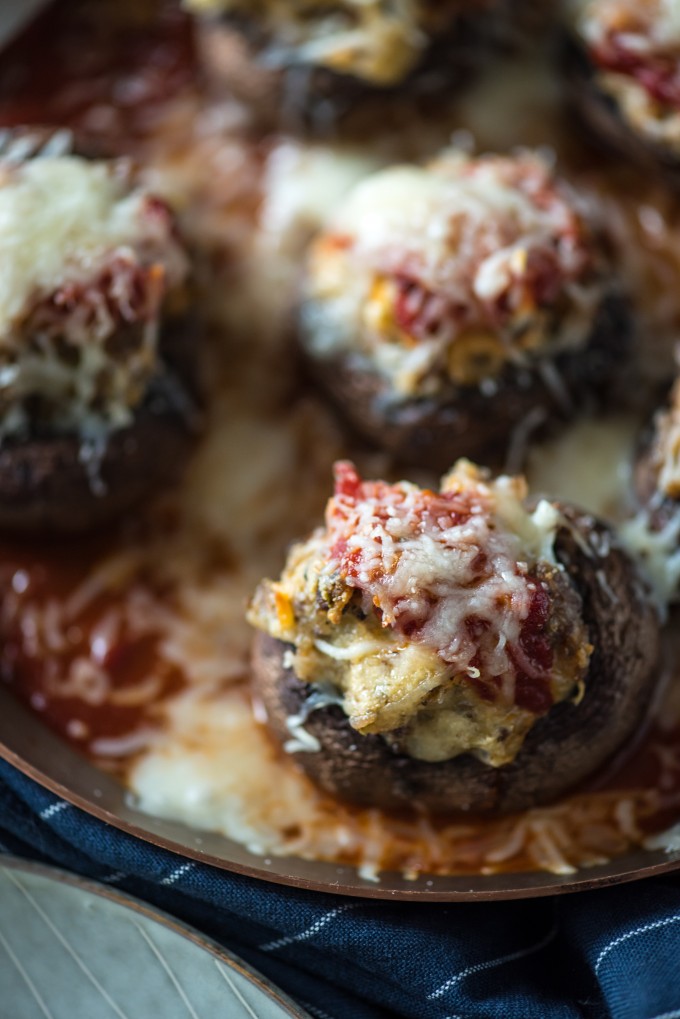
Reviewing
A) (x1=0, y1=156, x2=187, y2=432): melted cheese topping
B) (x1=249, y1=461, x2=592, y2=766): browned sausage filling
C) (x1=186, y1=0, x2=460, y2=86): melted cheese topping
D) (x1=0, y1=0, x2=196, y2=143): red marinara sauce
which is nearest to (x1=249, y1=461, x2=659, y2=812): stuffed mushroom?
(x1=249, y1=461, x2=592, y2=766): browned sausage filling

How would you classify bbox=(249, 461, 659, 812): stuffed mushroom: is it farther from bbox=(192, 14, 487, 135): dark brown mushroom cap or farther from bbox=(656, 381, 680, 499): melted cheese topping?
bbox=(192, 14, 487, 135): dark brown mushroom cap

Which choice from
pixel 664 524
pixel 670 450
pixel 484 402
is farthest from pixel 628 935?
pixel 484 402

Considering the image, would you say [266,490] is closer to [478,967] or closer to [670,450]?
[670,450]

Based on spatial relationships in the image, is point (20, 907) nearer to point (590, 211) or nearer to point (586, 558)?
point (586, 558)

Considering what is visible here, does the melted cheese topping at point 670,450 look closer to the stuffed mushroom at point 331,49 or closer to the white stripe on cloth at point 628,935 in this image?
the white stripe on cloth at point 628,935

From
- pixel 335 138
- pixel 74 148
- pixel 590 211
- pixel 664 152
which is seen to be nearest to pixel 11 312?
pixel 74 148
